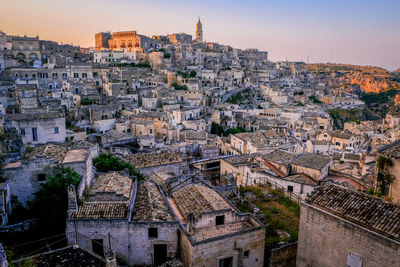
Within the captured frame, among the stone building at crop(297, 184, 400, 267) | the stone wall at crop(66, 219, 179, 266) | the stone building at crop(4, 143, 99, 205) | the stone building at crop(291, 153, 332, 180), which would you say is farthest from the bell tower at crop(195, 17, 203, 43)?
the stone building at crop(297, 184, 400, 267)

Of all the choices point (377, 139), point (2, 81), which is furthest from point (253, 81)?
point (2, 81)

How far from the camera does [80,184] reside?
48.7ft

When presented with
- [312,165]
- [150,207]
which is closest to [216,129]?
[312,165]

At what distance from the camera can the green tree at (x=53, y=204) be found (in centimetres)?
1461

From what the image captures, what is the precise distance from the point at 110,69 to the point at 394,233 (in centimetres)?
6087

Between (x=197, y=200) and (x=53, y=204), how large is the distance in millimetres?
7322

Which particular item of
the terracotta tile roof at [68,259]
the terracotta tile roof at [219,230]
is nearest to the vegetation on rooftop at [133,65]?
the terracotta tile roof at [219,230]

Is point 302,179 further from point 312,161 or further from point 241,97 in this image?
point 241,97

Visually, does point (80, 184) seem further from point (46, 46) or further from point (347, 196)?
point (46, 46)

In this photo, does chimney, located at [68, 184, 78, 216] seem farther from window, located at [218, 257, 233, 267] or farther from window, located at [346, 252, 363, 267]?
window, located at [346, 252, 363, 267]

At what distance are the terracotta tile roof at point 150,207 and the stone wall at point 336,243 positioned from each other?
6.07 meters

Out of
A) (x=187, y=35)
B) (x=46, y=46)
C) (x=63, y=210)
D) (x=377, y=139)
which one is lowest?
(x=377, y=139)

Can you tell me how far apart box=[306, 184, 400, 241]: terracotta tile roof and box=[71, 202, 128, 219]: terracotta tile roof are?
8392mm

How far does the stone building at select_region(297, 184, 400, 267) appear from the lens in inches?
382
